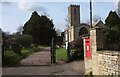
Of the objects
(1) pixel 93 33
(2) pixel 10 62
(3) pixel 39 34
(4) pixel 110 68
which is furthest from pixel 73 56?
(3) pixel 39 34

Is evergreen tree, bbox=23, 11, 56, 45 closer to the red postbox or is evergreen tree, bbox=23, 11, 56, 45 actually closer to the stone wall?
the red postbox

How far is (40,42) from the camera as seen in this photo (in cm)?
5053

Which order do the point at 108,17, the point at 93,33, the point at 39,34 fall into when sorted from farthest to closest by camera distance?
the point at 39,34 < the point at 108,17 < the point at 93,33

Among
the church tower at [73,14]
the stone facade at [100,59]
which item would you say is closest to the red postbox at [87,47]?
the stone facade at [100,59]

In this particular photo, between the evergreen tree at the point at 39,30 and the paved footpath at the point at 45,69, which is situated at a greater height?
the evergreen tree at the point at 39,30

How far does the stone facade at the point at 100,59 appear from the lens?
197 inches

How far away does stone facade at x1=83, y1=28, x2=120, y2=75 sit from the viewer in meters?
5.01

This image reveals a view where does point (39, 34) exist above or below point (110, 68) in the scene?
above

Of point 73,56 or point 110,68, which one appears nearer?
point 110,68

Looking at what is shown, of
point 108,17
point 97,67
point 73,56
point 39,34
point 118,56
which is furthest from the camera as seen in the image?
point 39,34

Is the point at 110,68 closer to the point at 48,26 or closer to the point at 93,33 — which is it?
the point at 93,33

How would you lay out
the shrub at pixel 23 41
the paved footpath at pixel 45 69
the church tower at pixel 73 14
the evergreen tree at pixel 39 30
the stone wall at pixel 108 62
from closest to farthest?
the stone wall at pixel 108 62 < the paved footpath at pixel 45 69 < the shrub at pixel 23 41 < the church tower at pixel 73 14 < the evergreen tree at pixel 39 30

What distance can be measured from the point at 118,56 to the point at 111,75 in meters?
0.82

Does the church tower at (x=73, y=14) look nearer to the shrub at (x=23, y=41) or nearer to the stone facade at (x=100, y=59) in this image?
the shrub at (x=23, y=41)
